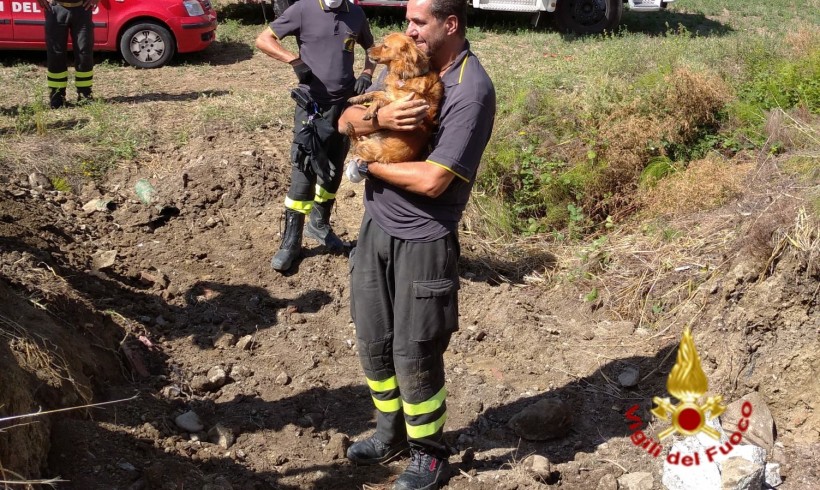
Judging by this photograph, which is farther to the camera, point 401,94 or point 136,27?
point 136,27

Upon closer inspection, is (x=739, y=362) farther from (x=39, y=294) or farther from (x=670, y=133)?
(x=39, y=294)

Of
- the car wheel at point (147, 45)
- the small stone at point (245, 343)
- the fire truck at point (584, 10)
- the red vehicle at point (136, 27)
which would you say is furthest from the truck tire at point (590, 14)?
the small stone at point (245, 343)

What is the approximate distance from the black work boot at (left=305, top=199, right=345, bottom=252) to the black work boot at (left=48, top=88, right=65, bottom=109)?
4305mm

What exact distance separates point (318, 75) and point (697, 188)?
3.11 meters

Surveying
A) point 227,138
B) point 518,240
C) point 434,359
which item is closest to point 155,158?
point 227,138

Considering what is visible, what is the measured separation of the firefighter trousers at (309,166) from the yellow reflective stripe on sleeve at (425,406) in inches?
96.7

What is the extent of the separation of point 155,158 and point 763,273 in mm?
5624

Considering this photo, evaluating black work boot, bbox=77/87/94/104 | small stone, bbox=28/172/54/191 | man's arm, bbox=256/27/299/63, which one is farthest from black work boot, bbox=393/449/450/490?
black work boot, bbox=77/87/94/104

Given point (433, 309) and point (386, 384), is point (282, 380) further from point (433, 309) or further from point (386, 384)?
point (433, 309)

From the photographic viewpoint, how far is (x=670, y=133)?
7652 mm

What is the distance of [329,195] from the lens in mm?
6488

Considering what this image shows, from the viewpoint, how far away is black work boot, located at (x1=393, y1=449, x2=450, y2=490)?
409cm

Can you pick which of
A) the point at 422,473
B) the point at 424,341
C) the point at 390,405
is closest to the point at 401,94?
the point at 424,341

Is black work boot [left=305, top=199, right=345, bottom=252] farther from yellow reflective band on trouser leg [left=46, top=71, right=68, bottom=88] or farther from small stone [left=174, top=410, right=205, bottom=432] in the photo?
yellow reflective band on trouser leg [left=46, top=71, right=68, bottom=88]
